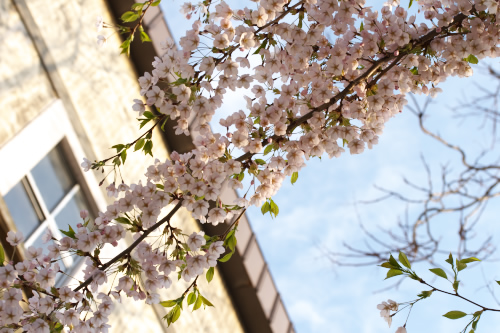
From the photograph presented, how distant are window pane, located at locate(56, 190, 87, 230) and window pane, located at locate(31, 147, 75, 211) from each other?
75 millimetres

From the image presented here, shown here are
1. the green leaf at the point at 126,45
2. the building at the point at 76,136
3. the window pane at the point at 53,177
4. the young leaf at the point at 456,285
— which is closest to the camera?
the young leaf at the point at 456,285

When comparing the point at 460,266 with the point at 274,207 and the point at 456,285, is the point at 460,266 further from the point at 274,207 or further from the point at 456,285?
the point at 274,207

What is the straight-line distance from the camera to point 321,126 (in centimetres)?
192

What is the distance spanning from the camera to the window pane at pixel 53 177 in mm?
3092

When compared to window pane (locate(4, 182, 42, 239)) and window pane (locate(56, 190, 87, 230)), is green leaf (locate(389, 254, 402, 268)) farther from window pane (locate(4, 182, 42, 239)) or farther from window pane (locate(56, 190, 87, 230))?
window pane (locate(56, 190, 87, 230))

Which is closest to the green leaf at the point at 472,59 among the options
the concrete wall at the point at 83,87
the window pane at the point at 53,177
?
the concrete wall at the point at 83,87

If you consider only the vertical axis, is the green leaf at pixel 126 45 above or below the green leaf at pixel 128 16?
below

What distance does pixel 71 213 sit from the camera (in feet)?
10.8

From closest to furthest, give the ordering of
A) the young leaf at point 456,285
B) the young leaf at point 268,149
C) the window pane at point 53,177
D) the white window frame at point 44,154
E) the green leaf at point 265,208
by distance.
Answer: the young leaf at point 456,285 < the young leaf at point 268,149 < the green leaf at point 265,208 < the white window frame at point 44,154 < the window pane at point 53,177

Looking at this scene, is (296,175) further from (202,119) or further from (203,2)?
(203,2)

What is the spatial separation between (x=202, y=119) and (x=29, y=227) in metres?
1.55

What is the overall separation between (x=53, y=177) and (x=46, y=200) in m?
0.20

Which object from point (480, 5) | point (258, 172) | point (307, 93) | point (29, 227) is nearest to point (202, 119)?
point (258, 172)

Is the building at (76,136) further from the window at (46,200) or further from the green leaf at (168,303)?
the green leaf at (168,303)
